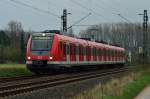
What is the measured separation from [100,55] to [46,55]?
1945 centimetres

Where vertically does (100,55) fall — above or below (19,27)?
below

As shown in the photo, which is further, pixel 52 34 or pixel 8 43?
pixel 8 43

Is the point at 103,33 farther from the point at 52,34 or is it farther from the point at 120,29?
the point at 52,34

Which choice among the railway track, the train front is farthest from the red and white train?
the railway track

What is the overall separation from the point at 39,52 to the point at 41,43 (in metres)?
0.85

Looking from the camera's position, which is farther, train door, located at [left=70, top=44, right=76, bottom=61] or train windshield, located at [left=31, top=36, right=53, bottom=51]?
train door, located at [left=70, top=44, right=76, bottom=61]

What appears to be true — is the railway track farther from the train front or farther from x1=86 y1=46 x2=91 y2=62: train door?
x1=86 y1=46 x2=91 y2=62: train door

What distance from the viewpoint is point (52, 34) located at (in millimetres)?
35844

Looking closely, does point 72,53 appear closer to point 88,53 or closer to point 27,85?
point 88,53

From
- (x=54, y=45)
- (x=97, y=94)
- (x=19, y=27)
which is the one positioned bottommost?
(x=97, y=94)

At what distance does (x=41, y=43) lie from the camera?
117ft

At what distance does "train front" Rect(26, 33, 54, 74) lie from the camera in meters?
34.8

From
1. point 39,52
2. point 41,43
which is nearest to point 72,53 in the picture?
point 41,43

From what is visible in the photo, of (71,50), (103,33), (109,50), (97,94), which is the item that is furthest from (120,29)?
(97,94)
